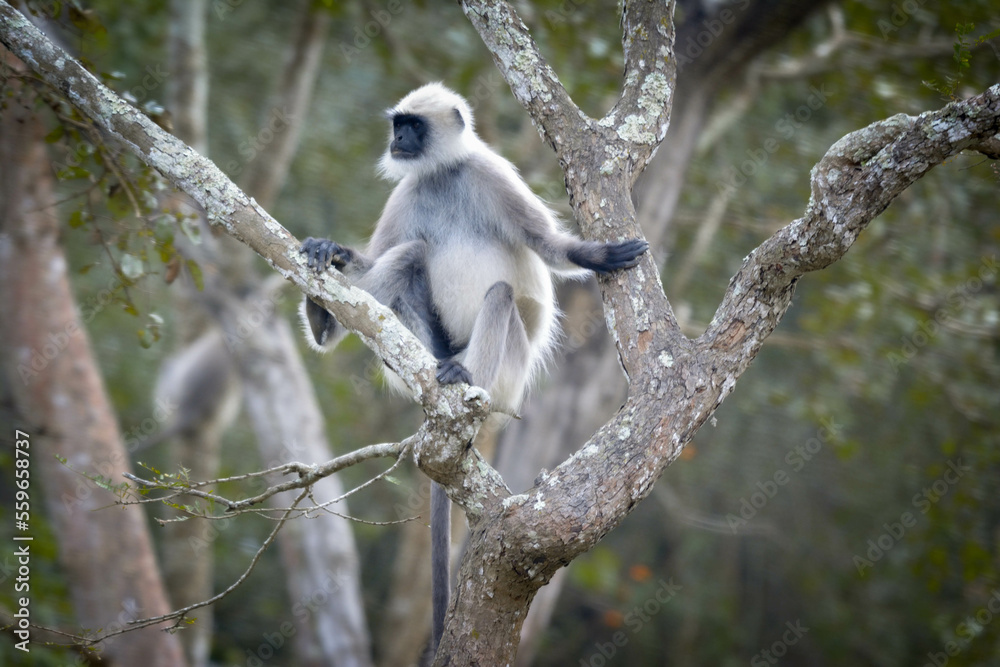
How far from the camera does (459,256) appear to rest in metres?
3.46

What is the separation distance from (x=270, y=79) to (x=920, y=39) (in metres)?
5.31

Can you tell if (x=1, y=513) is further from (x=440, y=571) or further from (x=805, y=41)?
(x=805, y=41)

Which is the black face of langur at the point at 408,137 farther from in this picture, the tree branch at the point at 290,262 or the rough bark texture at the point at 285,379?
the rough bark texture at the point at 285,379

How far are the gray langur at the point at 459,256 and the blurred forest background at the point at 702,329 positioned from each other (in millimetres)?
1505

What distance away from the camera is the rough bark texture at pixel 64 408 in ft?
13.2

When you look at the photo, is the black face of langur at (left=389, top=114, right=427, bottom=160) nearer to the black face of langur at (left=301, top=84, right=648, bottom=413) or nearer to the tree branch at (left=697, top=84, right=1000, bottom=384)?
the black face of langur at (left=301, top=84, right=648, bottom=413)

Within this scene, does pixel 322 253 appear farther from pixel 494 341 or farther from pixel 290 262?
pixel 494 341

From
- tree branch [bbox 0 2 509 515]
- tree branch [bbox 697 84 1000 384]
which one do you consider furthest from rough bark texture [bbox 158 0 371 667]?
tree branch [bbox 697 84 1000 384]

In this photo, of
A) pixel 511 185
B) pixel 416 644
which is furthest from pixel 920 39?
pixel 416 644

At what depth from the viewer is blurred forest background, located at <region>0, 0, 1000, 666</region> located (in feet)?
17.4

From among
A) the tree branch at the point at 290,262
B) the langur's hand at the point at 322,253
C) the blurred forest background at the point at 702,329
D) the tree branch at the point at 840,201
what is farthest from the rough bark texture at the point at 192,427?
the tree branch at the point at 840,201

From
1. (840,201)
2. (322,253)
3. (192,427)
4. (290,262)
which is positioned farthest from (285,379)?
(840,201)

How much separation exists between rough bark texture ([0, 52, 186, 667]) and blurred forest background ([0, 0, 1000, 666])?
0.11 metres

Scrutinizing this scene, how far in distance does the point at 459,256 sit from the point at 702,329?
3007mm
